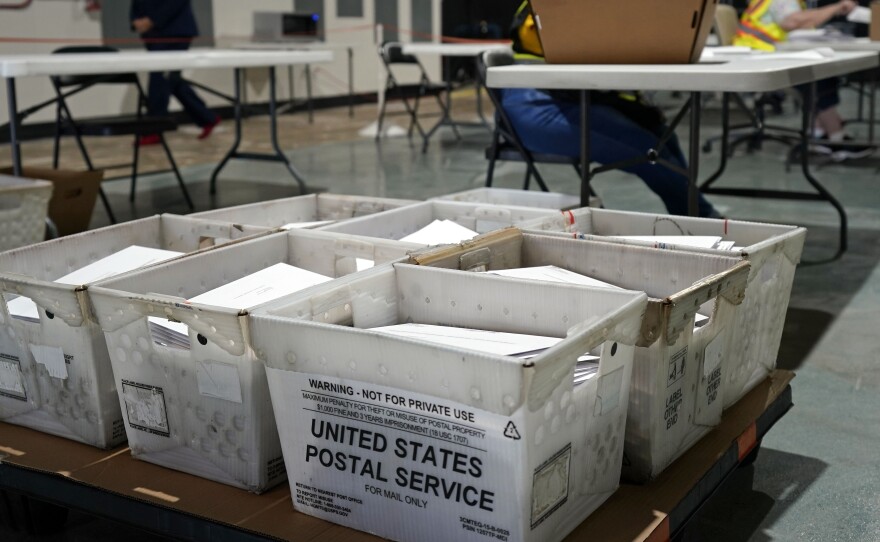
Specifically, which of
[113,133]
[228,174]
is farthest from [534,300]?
[228,174]

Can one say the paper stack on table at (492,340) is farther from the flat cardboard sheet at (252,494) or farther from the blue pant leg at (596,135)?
the blue pant leg at (596,135)

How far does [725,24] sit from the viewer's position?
5367mm

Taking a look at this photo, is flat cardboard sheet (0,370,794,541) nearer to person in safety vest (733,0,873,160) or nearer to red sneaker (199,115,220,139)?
person in safety vest (733,0,873,160)

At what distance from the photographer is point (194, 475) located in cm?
136

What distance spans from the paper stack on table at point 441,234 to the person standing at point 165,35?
526cm

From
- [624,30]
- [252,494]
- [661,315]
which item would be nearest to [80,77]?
[624,30]

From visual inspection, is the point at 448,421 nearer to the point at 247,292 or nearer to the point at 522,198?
the point at 247,292

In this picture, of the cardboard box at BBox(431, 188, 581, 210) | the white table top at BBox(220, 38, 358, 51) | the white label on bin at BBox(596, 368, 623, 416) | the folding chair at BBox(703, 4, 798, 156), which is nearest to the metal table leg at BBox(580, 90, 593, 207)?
the cardboard box at BBox(431, 188, 581, 210)

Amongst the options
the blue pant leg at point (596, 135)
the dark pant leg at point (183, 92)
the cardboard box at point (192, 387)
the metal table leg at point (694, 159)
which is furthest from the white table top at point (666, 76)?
the dark pant leg at point (183, 92)

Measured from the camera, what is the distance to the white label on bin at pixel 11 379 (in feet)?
4.99

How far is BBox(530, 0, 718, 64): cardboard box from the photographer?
222 centimetres

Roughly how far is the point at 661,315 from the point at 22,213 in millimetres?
1862

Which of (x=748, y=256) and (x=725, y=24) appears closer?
(x=748, y=256)

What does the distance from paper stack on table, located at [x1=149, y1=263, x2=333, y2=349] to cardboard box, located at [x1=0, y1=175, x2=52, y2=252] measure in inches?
44.8
